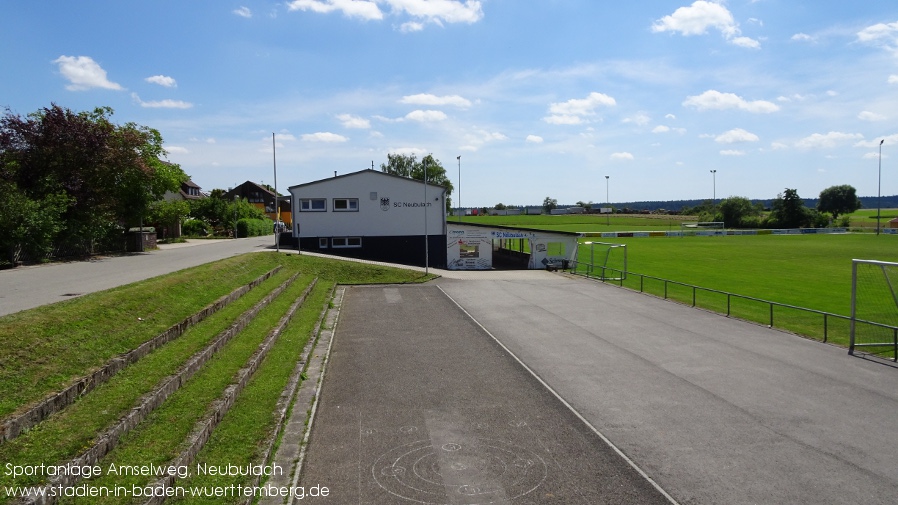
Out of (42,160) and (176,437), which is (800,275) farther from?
(42,160)

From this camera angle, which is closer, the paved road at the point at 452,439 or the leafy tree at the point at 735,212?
the paved road at the point at 452,439

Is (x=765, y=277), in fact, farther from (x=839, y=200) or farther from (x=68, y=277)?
(x=839, y=200)

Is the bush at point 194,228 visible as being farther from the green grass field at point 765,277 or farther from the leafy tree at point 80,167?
the green grass field at point 765,277

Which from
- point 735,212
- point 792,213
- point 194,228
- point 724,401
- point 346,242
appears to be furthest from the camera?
point 735,212

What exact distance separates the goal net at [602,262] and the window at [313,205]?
703 inches

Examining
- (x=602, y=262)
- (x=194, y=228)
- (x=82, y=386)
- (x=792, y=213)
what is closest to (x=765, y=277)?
(x=602, y=262)

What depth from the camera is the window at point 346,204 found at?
41.4 metres

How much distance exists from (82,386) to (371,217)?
33.8 m

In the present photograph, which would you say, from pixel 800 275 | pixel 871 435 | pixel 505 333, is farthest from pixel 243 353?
pixel 800 275

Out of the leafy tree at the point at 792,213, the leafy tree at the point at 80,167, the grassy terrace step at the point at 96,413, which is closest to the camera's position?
the grassy terrace step at the point at 96,413

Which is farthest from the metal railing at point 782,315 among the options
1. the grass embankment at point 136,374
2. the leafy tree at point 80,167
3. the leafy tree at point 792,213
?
the leafy tree at point 792,213

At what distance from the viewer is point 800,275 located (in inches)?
1441

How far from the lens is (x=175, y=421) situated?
8148 mm

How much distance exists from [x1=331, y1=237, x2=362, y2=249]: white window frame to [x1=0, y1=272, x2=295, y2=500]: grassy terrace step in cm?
2913
